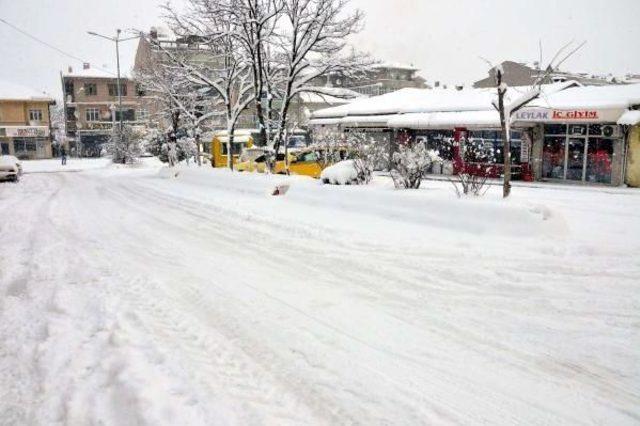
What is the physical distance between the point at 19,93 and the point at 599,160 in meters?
55.4

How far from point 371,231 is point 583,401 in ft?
19.1

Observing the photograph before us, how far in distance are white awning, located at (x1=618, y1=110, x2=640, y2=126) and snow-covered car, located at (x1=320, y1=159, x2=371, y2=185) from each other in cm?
1160

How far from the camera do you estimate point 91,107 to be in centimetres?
6162

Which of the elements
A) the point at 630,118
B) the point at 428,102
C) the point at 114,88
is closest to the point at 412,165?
the point at 630,118

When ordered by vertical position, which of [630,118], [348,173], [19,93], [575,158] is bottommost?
[348,173]

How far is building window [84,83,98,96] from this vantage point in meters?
61.5

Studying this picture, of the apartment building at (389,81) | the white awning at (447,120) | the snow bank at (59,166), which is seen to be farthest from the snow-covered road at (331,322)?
the apartment building at (389,81)

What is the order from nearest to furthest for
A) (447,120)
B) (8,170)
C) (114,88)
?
(8,170), (447,120), (114,88)

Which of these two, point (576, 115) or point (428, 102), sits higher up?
point (428, 102)

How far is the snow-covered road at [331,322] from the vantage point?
3242 mm

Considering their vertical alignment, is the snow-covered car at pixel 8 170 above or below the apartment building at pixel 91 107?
below

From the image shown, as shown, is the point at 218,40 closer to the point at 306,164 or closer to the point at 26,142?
the point at 306,164

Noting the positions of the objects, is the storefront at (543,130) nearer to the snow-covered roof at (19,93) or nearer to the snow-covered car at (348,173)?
the snow-covered car at (348,173)

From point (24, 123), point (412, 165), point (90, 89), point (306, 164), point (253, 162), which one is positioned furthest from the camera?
point (90, 89)
